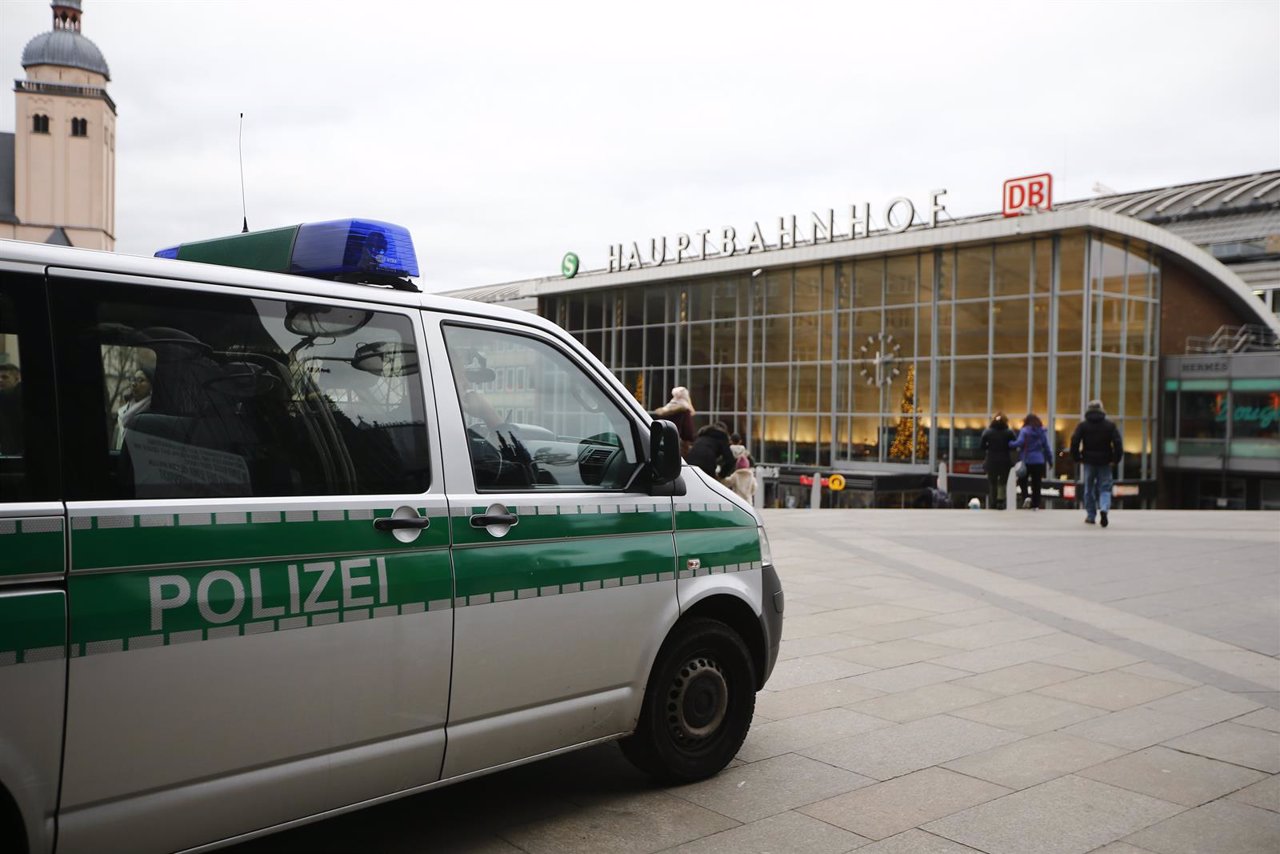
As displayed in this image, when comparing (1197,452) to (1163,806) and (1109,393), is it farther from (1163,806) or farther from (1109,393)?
(1163,806)

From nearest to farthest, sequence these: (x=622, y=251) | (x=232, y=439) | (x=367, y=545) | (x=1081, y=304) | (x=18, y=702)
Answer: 1. (x=18, y=702)
2. (x=232, y=439)
3. (x=367, y=545)
4. (x=1081, y=304)
5. (x=622, y=251)

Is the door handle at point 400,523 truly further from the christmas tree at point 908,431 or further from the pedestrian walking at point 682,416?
the christmas tree at point 908,431

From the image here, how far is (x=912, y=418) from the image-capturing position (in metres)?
35.2

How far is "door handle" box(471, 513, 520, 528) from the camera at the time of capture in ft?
12.4

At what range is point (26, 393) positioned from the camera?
2.84 m

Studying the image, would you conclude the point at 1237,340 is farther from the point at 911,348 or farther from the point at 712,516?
the point at 712,516

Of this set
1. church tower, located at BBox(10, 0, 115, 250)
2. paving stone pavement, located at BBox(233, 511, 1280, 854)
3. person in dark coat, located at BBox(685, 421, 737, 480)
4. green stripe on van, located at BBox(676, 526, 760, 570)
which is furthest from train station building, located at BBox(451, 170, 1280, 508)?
church tower, located at BBox(10, 0, 115, 250)

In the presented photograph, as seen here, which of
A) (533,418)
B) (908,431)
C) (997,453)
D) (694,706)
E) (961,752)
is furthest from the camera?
(908,431)

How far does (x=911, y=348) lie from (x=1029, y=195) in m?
6.02

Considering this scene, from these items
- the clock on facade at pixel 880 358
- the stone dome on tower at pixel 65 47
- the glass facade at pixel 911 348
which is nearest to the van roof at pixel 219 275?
the glass facade at pixel 911 348

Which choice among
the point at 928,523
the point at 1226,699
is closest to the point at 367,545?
the point at 1226,699

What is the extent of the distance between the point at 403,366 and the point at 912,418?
32814 mm

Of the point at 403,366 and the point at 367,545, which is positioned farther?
the point at 403,366

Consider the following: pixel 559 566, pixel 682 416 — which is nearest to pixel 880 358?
pixel 682 416
